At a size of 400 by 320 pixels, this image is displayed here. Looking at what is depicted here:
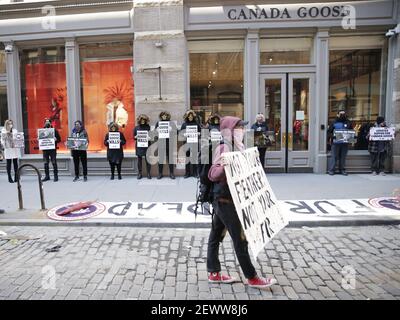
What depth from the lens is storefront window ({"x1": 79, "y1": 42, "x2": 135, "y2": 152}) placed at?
11.3 metres

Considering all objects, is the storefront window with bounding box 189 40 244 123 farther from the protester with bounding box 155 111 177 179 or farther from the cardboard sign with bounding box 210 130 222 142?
the cardboard sign with bounding box 210 130 222 142

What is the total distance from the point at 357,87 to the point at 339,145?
7.05 ft

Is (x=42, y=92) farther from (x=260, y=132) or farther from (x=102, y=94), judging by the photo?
(x=260, y=132)

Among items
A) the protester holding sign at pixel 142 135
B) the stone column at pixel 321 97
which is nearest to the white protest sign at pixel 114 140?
the protester holding sign at pixel 142 135

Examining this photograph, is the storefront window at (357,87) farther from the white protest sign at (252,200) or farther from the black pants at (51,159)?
the black pants at (51,159)

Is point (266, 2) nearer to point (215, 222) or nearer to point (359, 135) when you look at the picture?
point (359, 135)

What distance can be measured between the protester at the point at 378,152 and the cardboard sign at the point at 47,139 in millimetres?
9520

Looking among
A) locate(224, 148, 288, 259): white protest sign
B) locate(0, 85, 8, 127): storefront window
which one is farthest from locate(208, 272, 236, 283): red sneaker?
locate(0, 85, 8, 127): storefront window

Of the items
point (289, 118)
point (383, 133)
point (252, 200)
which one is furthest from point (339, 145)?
point (252, 200)

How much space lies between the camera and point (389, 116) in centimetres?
1073

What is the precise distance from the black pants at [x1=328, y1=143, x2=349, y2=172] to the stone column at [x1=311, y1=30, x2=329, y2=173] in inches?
11.1

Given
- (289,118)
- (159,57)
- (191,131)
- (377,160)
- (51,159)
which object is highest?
(159,57)

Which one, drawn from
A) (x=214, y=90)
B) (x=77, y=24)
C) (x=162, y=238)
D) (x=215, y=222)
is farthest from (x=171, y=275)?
(x=77, y=24)

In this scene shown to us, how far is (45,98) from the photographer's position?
39.0 ft
